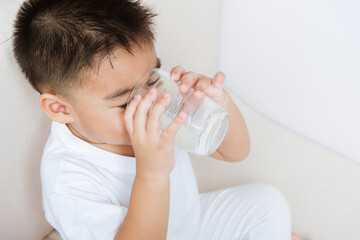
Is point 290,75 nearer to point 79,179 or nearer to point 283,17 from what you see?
point 283,17

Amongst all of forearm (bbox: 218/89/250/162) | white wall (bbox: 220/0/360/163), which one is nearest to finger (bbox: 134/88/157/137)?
forearm (bbox: 218/89/250/162)

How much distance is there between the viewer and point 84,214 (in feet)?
2.44

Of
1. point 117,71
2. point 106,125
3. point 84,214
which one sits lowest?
point 84,214

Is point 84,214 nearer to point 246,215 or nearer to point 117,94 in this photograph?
point 117,94

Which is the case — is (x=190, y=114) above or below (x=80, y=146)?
above

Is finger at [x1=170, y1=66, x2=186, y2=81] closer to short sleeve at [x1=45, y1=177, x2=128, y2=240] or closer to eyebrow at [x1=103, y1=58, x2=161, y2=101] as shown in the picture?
eyebrow at [x1=103, y1=58, x2=161, y2=101]

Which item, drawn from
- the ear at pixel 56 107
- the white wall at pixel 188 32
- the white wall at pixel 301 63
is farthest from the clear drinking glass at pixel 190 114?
the white wall at pixel 301 63

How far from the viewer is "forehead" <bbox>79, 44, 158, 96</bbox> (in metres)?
0.67

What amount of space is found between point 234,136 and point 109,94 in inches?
15.0

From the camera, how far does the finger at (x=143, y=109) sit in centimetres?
67

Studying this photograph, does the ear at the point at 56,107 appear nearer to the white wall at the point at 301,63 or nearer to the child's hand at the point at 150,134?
the child's hand at the point at 150,134

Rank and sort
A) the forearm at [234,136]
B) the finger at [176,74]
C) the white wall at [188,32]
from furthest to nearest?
the white wall at [188,32], the forearm at [234,136], the finger at [176,74]

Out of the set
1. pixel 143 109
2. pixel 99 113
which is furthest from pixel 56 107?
pixel 143 109

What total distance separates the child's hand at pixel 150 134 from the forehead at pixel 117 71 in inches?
1.7
